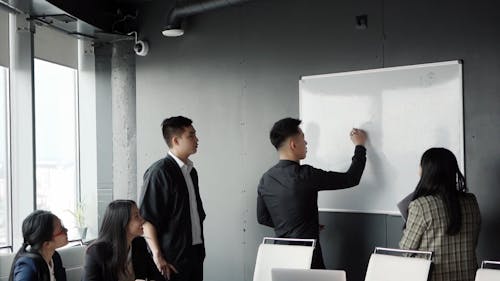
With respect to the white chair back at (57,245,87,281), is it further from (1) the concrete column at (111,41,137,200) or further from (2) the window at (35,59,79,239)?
(1) the concrete column at (111,41,137,200)

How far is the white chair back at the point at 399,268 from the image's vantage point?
9.27ft

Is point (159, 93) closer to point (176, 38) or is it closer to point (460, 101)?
point (176, 38)

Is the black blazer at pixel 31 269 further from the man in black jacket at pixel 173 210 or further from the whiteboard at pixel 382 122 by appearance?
the whiteboard at pixel 382 122

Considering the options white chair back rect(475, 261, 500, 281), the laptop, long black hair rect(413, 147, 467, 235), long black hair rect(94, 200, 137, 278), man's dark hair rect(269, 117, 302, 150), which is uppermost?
man's dark hair rect(269, 117, 302, 150)

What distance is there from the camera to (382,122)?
422cm

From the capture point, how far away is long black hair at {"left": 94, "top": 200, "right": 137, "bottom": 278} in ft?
9.55

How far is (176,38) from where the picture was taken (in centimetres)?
534

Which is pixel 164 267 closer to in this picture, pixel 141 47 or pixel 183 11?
pixel 183 11

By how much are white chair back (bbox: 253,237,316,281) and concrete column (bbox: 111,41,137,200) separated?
248cm

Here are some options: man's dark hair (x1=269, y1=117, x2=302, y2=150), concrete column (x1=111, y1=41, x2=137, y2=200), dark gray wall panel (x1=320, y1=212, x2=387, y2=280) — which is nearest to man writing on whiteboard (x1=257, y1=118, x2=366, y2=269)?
man's dark hair (x1=269, y1=117, x2=302, y2=150)

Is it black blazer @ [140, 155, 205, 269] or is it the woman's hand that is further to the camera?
black blazer @ [140, 155, 205, 269]

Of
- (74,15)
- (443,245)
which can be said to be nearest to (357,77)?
(443,245)

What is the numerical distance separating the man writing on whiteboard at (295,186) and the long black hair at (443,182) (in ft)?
2.57

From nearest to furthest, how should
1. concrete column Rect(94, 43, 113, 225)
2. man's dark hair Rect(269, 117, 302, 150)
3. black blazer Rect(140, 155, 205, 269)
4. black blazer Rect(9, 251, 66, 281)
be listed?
black blazer Rect(9, 251, 66, 281) → black blazer Rect(140, 155, 205, 269) → man's dark hair Rect(269, 117, 302, 150) → concrete column Rect(94, 43, 113, 225)
